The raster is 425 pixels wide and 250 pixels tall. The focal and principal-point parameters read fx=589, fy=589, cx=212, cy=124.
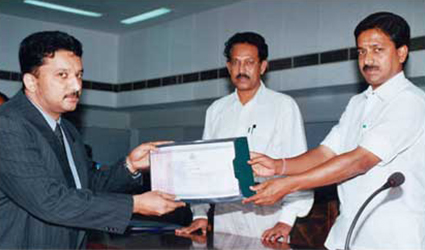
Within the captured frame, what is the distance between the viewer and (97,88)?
544 centimetres

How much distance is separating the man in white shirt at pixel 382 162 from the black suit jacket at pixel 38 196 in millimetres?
500

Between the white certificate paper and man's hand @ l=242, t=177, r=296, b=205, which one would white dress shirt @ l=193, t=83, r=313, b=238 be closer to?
man's hand @ l=242, t=177, r=296, b=205

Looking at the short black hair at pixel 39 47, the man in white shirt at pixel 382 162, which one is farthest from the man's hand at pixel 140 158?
the short black hair at pixel 39 47

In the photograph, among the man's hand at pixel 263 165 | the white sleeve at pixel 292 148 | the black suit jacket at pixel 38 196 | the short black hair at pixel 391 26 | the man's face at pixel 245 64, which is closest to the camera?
the black suit jacket at pixel 38 196

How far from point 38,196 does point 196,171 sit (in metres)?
0.52

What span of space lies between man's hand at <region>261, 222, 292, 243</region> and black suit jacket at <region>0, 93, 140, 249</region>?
88cm

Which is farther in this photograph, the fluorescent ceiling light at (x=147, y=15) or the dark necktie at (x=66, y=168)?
the fluorescent ceiling light at (x=147, y=15)

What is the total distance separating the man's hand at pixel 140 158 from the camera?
6.15ft

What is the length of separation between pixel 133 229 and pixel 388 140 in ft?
3.29

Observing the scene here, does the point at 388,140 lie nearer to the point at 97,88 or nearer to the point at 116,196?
the point at 116,196

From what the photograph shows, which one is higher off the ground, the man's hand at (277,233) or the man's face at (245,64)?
the man's face at (245,64)

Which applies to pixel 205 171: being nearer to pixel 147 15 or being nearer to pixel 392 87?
pixel 392 87

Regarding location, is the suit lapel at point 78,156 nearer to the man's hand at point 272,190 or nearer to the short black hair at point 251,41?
the man's hand at point 272,190

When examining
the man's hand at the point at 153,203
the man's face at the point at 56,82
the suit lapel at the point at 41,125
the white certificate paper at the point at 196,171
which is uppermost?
the man's face at the point at 56,82
